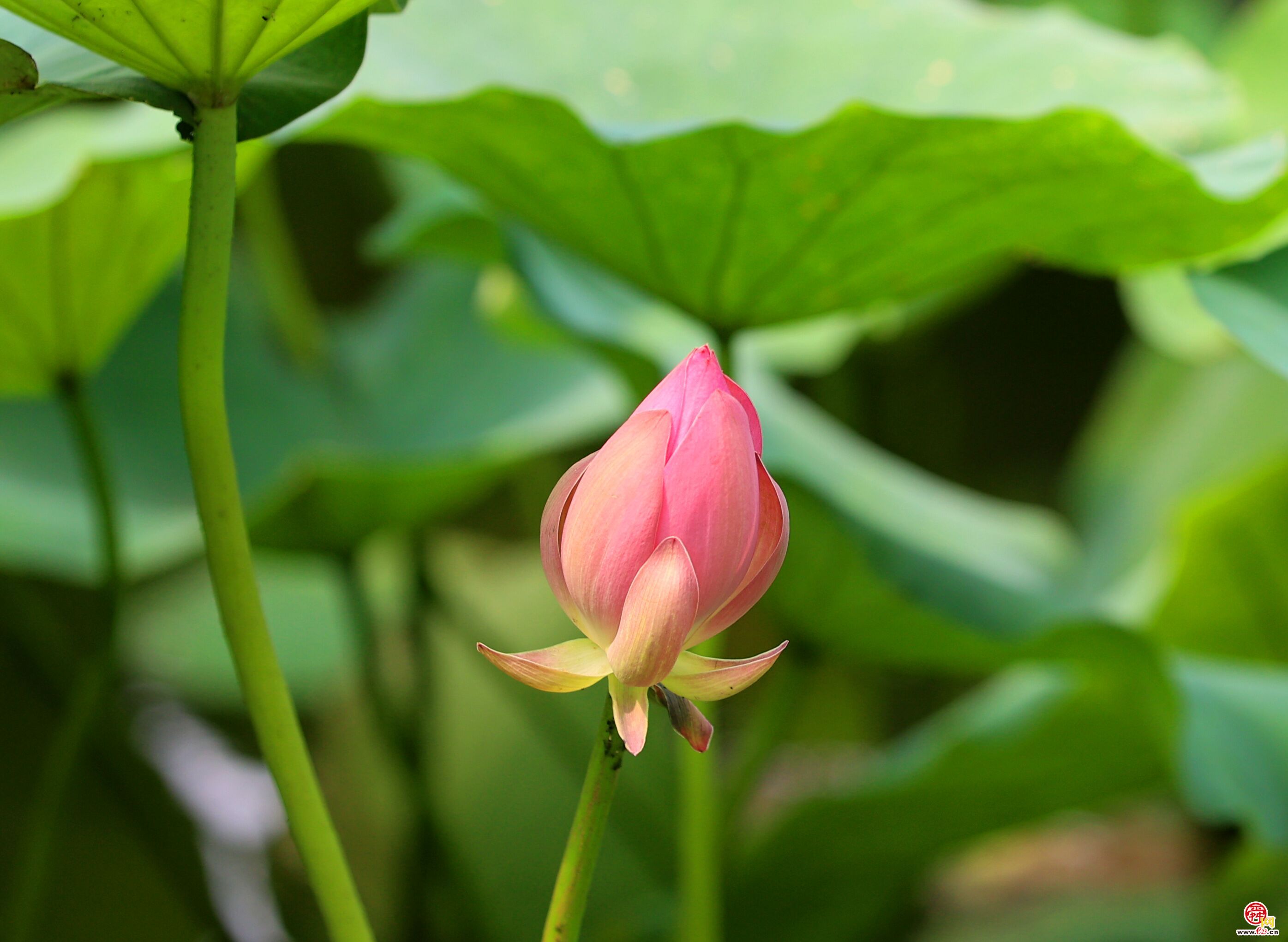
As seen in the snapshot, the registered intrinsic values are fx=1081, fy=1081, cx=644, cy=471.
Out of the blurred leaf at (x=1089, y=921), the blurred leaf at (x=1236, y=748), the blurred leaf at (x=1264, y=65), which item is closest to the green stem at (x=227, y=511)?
the blurred leaf at (x=1236, y=748)

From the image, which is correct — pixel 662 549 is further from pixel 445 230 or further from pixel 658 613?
pixel 445 230

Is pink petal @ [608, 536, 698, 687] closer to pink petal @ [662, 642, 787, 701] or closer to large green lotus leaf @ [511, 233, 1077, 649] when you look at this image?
pink petal @ [662, 642, 787, 701]

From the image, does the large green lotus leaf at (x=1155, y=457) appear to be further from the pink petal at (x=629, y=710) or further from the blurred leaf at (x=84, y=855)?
the blurred leaf at (x=84, y=855)

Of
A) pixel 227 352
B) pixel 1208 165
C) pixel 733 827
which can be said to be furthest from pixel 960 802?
pixel 227 352

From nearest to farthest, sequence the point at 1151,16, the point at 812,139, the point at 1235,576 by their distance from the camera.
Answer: the point at 812,139
the point at 1235,576
the point at 1151,16

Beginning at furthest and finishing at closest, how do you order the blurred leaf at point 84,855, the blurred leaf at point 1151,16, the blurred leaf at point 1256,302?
the blurred leaf at point 1151,16
the blurred leaf at point 84,855
the blurred leaf at point 1256,302

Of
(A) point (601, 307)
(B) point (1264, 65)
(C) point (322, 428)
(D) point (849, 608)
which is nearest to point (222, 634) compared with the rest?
(C) point (322, 428)

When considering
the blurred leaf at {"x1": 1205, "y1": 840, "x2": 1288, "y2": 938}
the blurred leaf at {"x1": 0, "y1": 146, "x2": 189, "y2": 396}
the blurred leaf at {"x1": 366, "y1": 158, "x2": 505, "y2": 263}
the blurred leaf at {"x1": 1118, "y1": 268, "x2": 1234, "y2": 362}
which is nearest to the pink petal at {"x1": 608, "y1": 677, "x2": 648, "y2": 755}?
the blurred leaf at {"x1": 0, "y1": 146, "x2": 189, "y2": 396}
